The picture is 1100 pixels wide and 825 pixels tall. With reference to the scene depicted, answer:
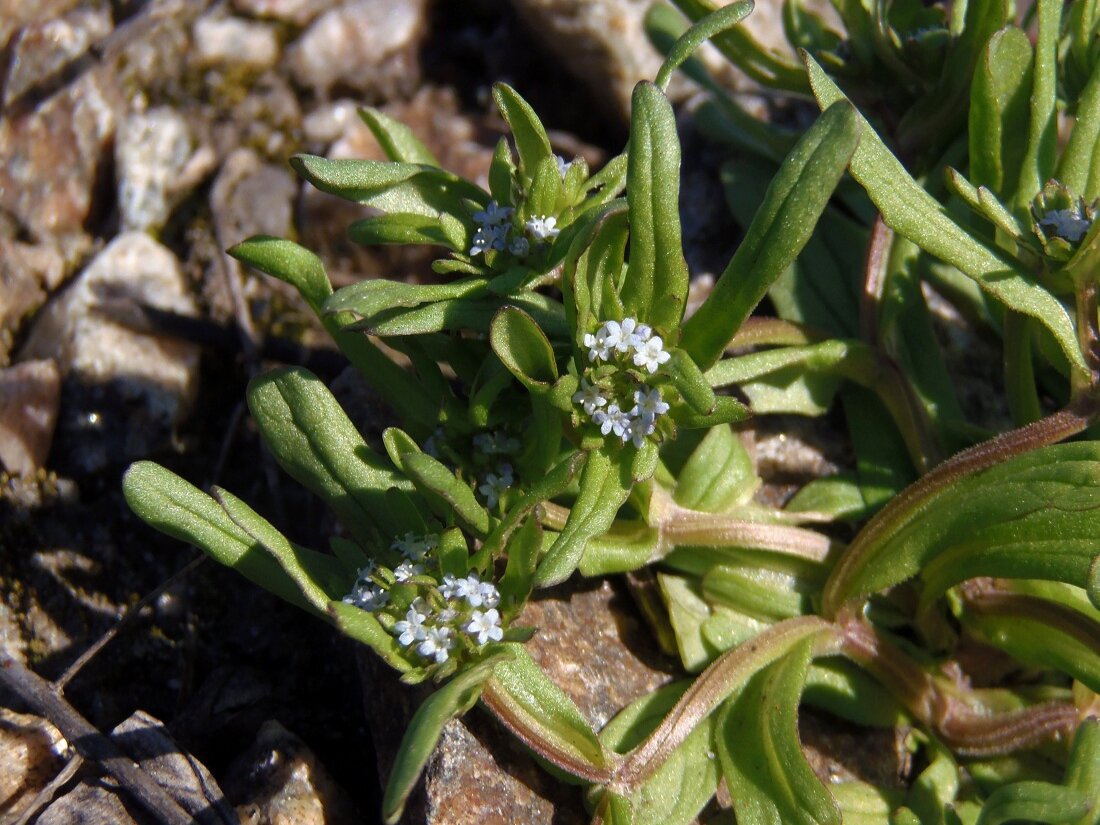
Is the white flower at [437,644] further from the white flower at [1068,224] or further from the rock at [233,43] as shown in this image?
the rock at [233,43]

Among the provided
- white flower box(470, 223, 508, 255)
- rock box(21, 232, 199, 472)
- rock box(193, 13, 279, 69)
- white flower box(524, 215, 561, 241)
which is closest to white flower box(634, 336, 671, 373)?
white flower box(524, 215, 561, 241)

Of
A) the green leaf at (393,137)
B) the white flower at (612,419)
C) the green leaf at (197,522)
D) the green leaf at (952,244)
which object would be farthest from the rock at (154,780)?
the green leaf at (952,244)

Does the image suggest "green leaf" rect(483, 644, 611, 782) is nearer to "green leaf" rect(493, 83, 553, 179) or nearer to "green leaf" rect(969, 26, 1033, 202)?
"green leaf" rect(493, 83, 553, 179)

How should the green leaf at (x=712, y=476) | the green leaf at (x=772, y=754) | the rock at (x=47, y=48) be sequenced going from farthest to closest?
the rock at (x=47, y=48), the green leaf at (x=712, y=476), the green leaf at (x=772, y=754)

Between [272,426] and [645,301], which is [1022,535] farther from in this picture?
[272,426]

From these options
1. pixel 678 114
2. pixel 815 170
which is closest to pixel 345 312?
pixel 815 170

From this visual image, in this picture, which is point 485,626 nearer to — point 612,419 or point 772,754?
point 612,419
